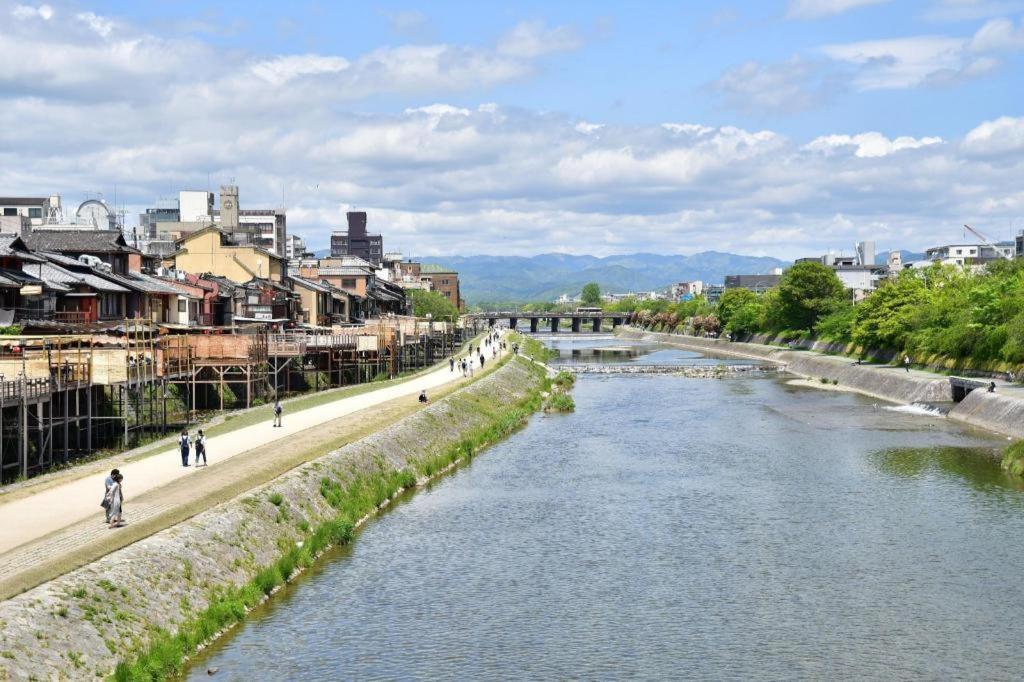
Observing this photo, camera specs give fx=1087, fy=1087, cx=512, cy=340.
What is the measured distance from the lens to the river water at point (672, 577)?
86.6ft

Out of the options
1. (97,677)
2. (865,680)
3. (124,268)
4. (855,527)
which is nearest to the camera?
(97,677)

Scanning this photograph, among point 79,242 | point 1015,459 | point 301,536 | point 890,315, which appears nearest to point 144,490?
point 301,536

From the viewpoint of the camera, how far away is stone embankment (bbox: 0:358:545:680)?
73.3 feet

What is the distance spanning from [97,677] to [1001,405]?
59.0 meters

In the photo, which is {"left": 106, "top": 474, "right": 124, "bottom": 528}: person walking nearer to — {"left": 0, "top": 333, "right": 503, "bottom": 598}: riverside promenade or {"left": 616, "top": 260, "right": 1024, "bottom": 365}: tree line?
{"left": 0, "top": 333, "right": 503, "bottom": 598}: riverside promenade

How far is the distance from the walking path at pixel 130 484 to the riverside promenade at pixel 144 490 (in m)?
0.03

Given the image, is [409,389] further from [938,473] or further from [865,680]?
[865,680]

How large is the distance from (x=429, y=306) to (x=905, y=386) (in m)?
104

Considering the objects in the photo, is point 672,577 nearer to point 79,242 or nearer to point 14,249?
point 14,249

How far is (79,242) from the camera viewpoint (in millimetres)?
69438

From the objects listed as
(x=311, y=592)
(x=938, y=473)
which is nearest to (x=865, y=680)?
(x=311, y=592)

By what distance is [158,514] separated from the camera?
107 feet

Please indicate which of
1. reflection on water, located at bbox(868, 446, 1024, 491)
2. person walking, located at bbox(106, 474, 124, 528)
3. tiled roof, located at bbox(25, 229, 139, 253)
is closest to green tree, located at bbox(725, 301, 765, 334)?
reflection on water, located at bbox(868, 446, 1024, 491)

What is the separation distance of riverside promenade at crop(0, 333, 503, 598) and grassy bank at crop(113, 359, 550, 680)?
7.14ft
